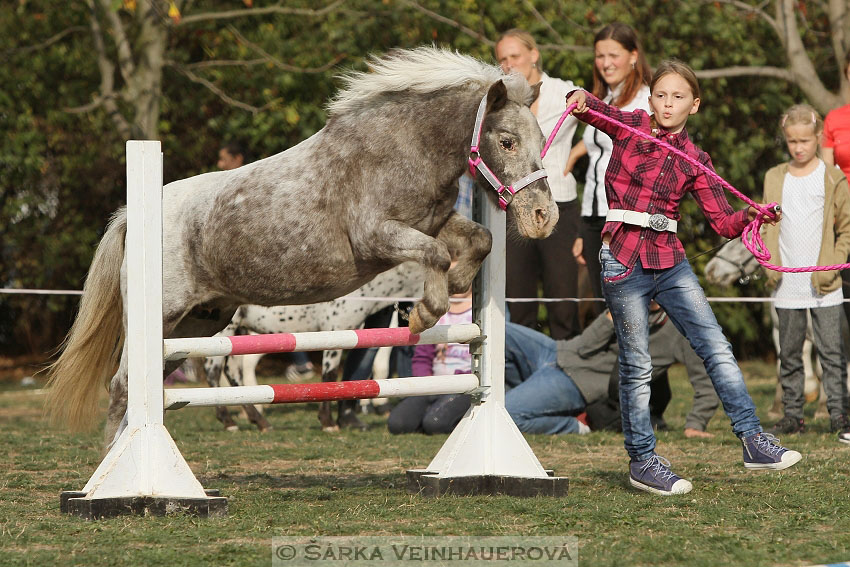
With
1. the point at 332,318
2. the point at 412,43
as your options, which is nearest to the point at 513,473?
the point at 332,318

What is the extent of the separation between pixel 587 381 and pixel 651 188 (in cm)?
276

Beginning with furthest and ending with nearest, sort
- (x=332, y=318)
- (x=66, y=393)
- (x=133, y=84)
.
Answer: (x=133, y=84), (x=332, y=318), (x=66, y=393)

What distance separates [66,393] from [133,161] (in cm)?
131

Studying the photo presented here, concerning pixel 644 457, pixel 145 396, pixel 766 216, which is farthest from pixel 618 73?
pixel 145 396

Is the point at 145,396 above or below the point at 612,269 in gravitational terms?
below

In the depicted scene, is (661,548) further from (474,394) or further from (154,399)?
(154,399)

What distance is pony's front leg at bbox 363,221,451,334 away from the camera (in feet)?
13.6

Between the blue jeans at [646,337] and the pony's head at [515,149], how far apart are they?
64 cm

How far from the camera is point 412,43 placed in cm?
1227

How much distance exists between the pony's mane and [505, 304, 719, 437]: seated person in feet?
9.87

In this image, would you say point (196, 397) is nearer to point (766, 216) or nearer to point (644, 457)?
point (644, 457)

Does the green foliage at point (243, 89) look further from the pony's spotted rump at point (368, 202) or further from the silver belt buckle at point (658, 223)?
the pony's spotted rump at point (368, 202)

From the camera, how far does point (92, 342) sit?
194 inches

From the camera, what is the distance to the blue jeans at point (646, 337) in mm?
4539
